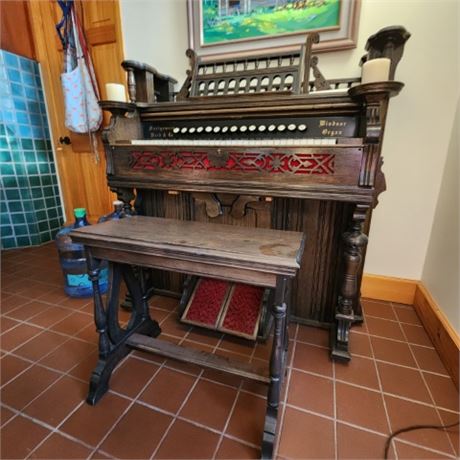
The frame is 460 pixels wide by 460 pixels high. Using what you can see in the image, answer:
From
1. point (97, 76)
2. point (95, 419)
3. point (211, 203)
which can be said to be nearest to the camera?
point (95, 419)

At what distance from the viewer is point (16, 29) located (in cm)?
244

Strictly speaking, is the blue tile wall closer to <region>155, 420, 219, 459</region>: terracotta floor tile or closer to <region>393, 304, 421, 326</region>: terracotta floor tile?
<region>155, 420, 219, 459</region>: terracotta floor tile

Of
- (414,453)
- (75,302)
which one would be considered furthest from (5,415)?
(414,453)

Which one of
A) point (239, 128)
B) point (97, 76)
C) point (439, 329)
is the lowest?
point (439, 329)

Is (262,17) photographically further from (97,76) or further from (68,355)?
(68,355)

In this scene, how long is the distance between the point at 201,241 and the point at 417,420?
1.03m

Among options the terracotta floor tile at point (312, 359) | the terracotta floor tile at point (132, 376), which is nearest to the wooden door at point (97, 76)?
the terracotta floor tile at point (132, 376)

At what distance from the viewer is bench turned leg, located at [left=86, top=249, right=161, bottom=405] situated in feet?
3.43

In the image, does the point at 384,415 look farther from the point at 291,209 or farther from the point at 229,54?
the point at 229,54

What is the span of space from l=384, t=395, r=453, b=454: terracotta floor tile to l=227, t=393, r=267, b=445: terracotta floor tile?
1.55 feet

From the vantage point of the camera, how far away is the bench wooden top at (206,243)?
0.81 m

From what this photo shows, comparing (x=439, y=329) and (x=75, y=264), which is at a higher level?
(x=75, y=264)

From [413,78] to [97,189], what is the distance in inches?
107

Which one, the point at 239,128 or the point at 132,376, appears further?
the point at 239,128
